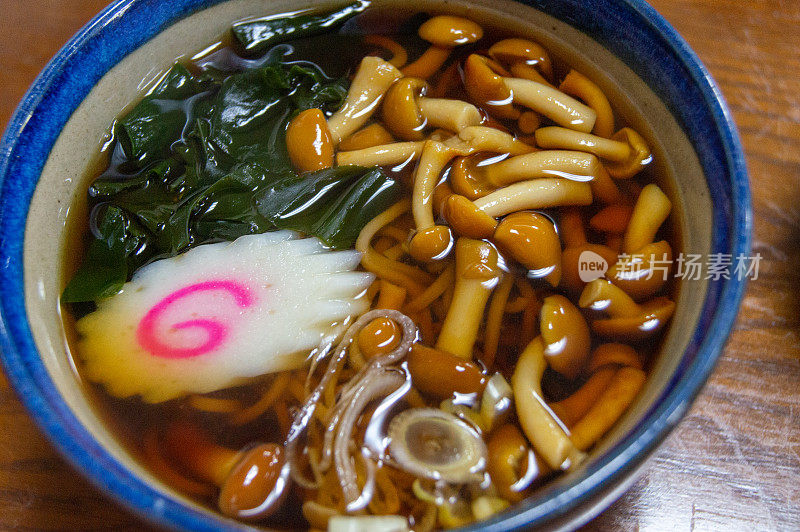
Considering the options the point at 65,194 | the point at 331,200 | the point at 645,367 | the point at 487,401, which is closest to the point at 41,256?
the point at 65,194

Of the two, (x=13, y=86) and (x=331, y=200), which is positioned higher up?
(x=13, y=86)

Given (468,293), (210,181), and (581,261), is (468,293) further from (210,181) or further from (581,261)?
(210,181)

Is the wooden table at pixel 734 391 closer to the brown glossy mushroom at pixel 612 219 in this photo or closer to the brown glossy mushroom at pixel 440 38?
the brown glossy mushroom at pixel 612 219

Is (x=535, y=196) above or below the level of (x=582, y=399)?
above

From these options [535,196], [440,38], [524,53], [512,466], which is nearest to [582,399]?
[512,466]

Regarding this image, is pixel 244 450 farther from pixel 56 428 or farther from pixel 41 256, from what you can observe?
pixel 41 256

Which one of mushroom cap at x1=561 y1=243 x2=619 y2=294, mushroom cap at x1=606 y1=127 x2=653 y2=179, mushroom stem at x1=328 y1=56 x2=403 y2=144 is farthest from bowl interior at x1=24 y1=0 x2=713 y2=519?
mushroom stem at x1=328 y1=56 x2=403 y2=144

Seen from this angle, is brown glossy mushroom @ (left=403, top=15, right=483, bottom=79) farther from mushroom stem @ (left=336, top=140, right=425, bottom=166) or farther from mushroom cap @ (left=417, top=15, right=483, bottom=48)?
mushroom stem @ (left=336, top=140, right=425, bottom=166)
